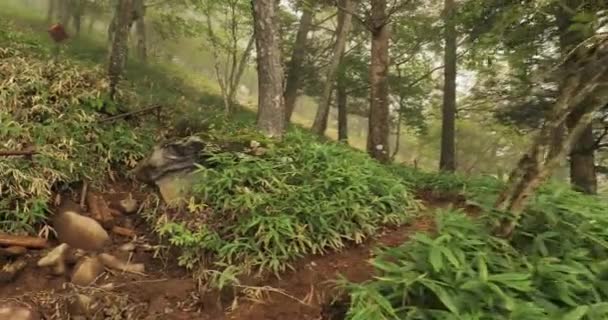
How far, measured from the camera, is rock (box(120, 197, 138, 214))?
17.9ft

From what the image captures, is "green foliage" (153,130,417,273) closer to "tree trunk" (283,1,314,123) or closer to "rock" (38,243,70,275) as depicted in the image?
"rock" (38,243,70,275)

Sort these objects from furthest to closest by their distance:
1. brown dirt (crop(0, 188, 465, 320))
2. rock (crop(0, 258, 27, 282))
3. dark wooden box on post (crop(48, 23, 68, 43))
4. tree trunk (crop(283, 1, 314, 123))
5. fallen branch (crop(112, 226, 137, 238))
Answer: tree trunk (crop(283, 1, 314, 123)) < dark wooden box on post (crop(48, 23, 68, 43)) < fallen branch (crop(112, 226, 137, 238)) < rock (crop(0, 258, 27, 282)) < brown dirt (crop(0, 188, 465, 320))

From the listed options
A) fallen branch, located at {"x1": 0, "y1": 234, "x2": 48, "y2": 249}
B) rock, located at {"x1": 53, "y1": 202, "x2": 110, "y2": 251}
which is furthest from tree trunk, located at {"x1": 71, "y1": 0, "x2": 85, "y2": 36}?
fallen branch, located at {"x1": 0, "y1": 234, "x2": 48, "y2": 249}

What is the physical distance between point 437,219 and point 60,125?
4.56 meters

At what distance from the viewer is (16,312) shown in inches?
153

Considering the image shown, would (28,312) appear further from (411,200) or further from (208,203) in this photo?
(411,200)

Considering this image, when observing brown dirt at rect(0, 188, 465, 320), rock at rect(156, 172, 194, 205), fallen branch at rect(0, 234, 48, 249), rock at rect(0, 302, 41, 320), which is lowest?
rock at rect(0, 302, 41, 320)

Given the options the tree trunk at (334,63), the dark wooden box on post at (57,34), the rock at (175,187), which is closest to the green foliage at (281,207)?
the rock at (175,187)

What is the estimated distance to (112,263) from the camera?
15.3 ft

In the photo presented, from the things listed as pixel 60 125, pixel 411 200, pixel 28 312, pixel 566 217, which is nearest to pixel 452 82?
pixel 411 200

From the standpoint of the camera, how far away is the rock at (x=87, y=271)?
4.39m

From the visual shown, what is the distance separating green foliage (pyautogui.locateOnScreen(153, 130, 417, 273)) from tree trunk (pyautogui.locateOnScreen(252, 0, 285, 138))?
59cm

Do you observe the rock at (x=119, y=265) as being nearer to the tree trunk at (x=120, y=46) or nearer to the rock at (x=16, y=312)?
the rock at (x=16, y=312)

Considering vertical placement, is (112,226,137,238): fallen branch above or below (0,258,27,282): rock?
above
